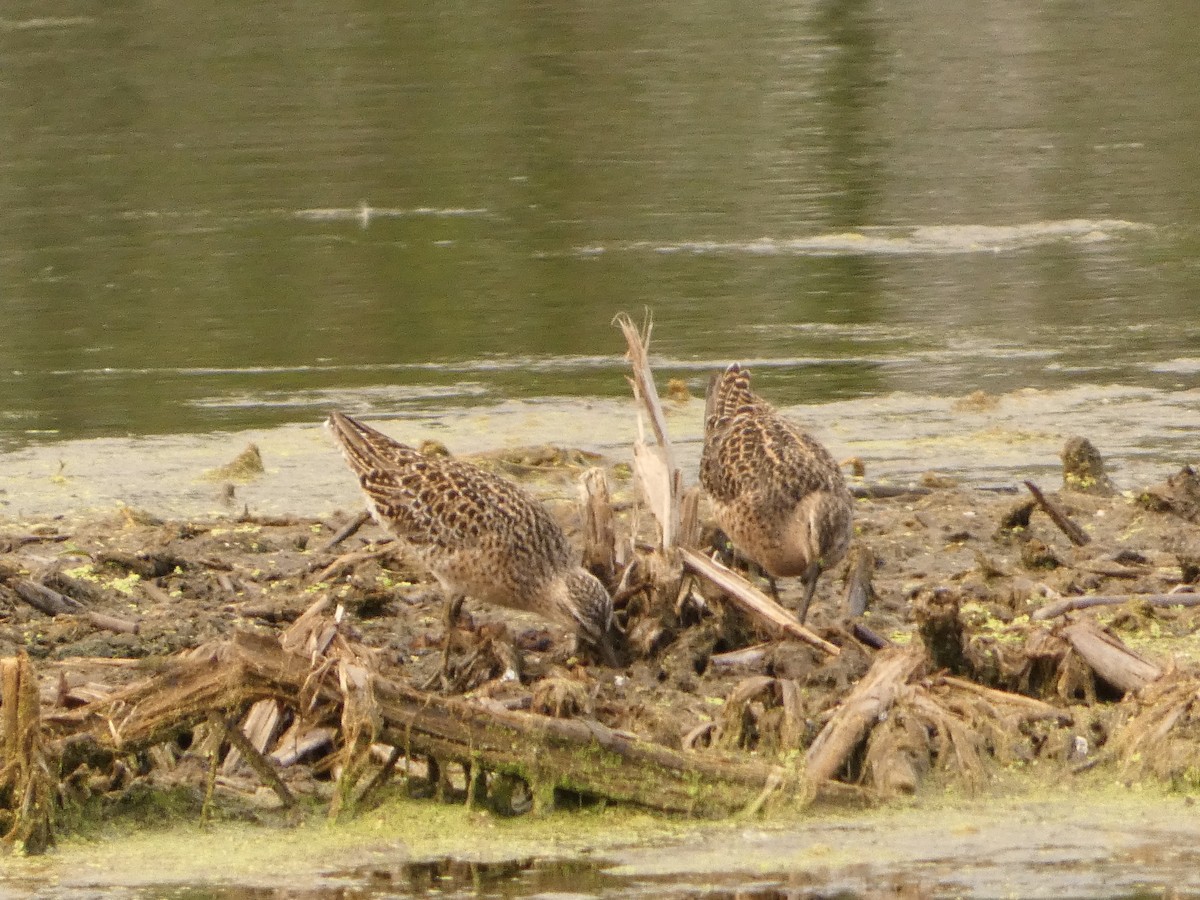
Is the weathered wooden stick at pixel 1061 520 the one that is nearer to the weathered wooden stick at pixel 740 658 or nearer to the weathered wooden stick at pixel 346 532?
the weathered wooden stick at pixel 740 658

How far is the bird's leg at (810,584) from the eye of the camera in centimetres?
813

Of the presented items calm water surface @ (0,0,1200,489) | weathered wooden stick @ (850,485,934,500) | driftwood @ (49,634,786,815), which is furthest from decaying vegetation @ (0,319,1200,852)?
calm water surface @ (0,0,1200,489)

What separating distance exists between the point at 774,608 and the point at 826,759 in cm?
119

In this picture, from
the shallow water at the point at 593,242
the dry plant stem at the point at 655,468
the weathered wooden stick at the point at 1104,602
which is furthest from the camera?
the shallow water at the point at 593,242

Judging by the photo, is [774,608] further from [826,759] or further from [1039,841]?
[1039,841]

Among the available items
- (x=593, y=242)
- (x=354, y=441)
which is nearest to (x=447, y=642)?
(x=354, y=441)

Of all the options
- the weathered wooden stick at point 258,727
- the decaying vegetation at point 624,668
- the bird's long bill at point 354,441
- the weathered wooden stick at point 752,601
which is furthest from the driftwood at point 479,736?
the bird's long bill at point 354,441

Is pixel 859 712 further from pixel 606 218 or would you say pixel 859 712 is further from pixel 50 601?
pixel 606 218

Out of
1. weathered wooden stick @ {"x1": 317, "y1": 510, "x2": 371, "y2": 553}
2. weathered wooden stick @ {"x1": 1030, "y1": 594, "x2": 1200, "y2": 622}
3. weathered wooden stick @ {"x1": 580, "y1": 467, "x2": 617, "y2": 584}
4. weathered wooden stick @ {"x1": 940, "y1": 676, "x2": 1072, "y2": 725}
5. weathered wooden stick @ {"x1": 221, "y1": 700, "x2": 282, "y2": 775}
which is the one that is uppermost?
weathered wooden stick @ {"x1": 580, "y1": 467, "x2": 617, "y2": 584}

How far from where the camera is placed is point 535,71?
26094 mm

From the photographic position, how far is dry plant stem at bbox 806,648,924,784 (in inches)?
261

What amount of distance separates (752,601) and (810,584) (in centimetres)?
45

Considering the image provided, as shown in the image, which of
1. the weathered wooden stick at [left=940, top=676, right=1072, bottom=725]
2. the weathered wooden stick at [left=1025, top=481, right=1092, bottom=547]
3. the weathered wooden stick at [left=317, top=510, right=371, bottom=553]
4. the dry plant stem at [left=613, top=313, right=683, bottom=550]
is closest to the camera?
the weathered wooden stick at [left=940, top=676, right=1072, bottom=725]

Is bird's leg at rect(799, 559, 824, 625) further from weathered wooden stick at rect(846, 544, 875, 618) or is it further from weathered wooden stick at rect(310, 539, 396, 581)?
weathered wooden stick at rect(310, 539, 396, 581)
